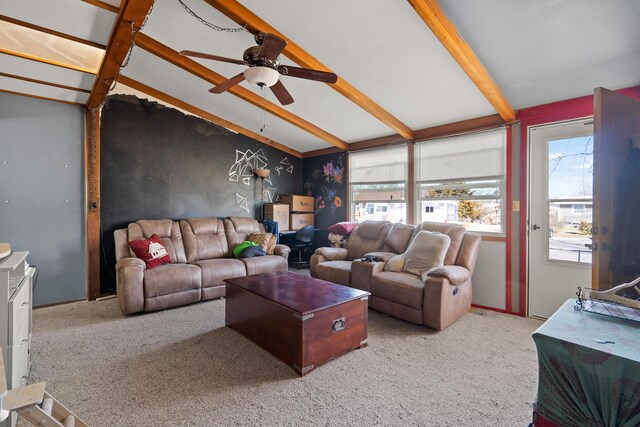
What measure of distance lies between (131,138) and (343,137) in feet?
10.1

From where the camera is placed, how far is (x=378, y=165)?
4793 millimetres

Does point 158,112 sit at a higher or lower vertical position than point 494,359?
higher

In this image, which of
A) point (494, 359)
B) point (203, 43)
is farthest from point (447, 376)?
point (203, 43)

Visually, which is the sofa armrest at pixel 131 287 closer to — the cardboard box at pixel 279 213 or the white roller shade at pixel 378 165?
the cardboard box at pixel 279 213

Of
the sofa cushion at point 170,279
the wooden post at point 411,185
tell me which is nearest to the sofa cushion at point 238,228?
the sofa cushion at point 170,279

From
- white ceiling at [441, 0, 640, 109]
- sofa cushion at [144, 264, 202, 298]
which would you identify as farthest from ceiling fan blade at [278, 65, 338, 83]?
sofa cushion at [144, 264, 202, 298]

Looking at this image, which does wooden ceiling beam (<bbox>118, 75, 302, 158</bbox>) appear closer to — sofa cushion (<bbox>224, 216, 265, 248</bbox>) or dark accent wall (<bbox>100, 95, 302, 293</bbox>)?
dark accent wall (<bbox>100, 95, 302, 293</bbox>)

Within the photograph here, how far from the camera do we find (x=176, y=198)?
445cm

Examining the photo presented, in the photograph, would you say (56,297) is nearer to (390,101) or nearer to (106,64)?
(106,64)

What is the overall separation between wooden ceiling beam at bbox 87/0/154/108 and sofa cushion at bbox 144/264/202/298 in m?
1.97

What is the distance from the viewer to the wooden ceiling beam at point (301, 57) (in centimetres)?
229

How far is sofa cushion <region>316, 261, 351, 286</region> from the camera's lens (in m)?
3.51

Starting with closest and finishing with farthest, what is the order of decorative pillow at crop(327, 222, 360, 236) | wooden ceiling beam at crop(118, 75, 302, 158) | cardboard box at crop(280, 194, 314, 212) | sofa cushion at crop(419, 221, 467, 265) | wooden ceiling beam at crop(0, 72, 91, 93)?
wooden ceiling beam at crop(0, 72, 91, 93) < sofa cushion at crop(419, 221, 467, 265) < wooden ceiling beam at crop(118, 75, 302, 158) < decorative pillow at crop(327, 222, 360, 236) < cardboard box at crop(280, 194, 314, 212)

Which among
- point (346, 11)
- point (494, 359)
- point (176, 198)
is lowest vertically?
point (494, 359)
